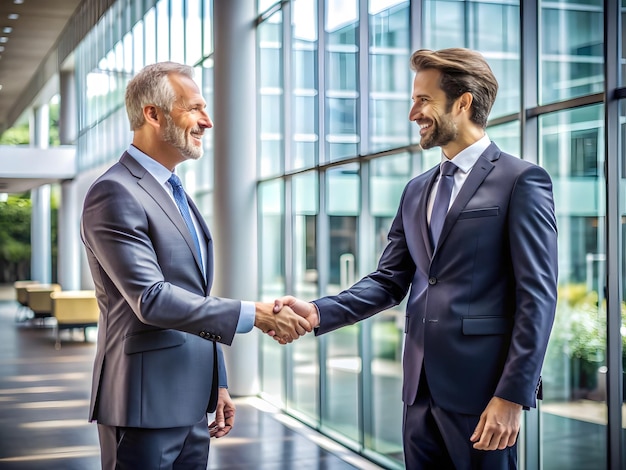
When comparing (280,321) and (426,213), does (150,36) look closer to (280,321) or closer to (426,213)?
(280,321)

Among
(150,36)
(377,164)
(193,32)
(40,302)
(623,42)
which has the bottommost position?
(40,302)

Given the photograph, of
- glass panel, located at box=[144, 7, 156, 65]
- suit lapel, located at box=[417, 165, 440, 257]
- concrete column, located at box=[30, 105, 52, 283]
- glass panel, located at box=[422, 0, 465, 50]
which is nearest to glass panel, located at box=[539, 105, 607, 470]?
glass panel, located at box=[422, 0, 465, 50]

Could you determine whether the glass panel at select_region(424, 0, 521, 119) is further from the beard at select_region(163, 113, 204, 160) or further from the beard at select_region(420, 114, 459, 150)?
the beard at select_region(163, 113, 204, 160)

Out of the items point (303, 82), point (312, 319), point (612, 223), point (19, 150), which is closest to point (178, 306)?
point (312, 319)

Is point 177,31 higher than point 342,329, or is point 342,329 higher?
point 177,31

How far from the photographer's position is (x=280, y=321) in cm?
293

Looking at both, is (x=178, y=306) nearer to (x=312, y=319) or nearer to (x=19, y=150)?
(x=312, y=319)

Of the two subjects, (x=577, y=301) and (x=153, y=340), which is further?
(x=577, y=301)

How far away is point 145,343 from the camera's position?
229 centimetres

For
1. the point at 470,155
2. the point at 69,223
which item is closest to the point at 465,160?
the point at 470,155

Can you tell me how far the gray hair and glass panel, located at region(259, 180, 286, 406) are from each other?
5701mm

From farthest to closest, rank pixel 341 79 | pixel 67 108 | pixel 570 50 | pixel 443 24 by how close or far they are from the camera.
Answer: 1. pixel 67 108
2. pixel 341 79
3. pixel 443 24
4. pixel 570 50

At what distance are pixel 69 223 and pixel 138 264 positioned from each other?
1930 cm

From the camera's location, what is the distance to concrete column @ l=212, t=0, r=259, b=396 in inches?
340
